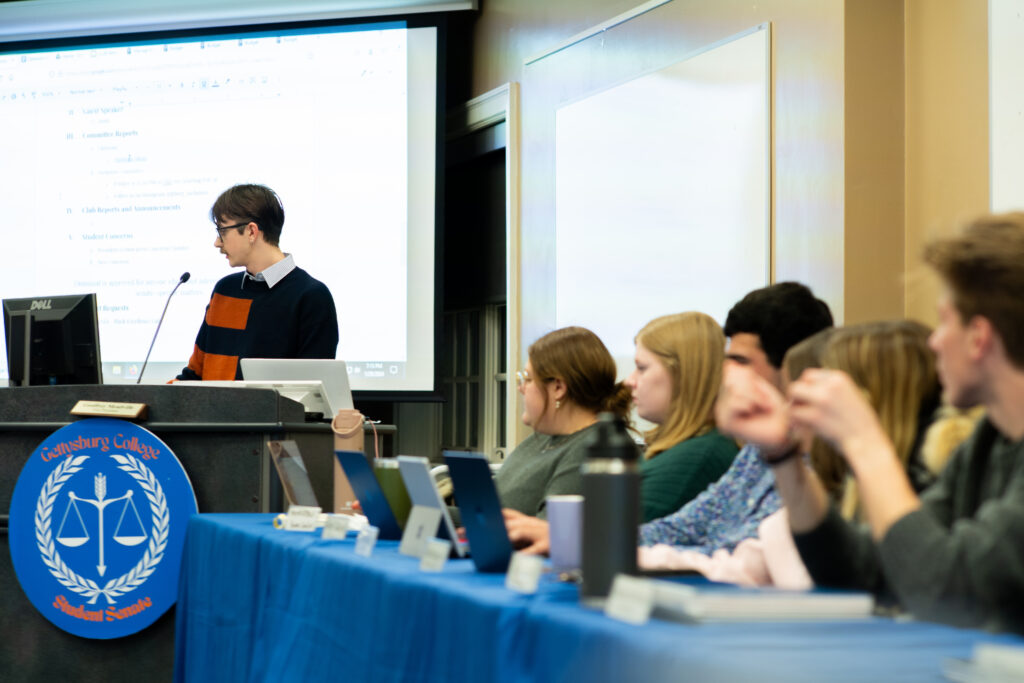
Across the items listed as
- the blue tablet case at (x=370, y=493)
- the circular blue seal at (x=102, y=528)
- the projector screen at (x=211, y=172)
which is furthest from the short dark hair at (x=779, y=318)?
the projector screen at (x=211, y=172)

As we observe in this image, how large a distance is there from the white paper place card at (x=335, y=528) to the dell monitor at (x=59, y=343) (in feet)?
4.87

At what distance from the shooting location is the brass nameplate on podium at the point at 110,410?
2.74 m

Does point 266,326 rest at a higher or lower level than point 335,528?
higher

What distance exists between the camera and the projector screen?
197 inches

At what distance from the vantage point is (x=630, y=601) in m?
1.01

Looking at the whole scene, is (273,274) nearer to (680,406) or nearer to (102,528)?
(102,528)

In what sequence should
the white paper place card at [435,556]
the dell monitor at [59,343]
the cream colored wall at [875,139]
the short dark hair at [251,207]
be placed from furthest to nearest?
1. the short dark hair at [251,207]
2. the dell monitor at [59,343]
3. the cream colored wall at [875,139]
4. the white paper place card at [435,556]

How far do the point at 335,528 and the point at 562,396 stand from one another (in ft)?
2.22

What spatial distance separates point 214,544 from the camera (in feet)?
7.30

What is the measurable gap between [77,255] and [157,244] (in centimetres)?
42

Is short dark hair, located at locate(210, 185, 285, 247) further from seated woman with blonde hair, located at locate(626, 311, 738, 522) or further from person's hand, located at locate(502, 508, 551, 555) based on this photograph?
Result: person's hand, located at locate(502, 508, 551, 555)

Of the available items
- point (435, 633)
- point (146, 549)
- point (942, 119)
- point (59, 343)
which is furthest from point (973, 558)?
point (59, 343)

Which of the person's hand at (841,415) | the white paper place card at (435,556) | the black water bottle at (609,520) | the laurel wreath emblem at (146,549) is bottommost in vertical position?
the laurel wreath emblem at (146,549)

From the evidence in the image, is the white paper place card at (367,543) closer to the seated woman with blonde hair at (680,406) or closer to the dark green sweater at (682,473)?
the seated woman with blonde hair at (680,406)
